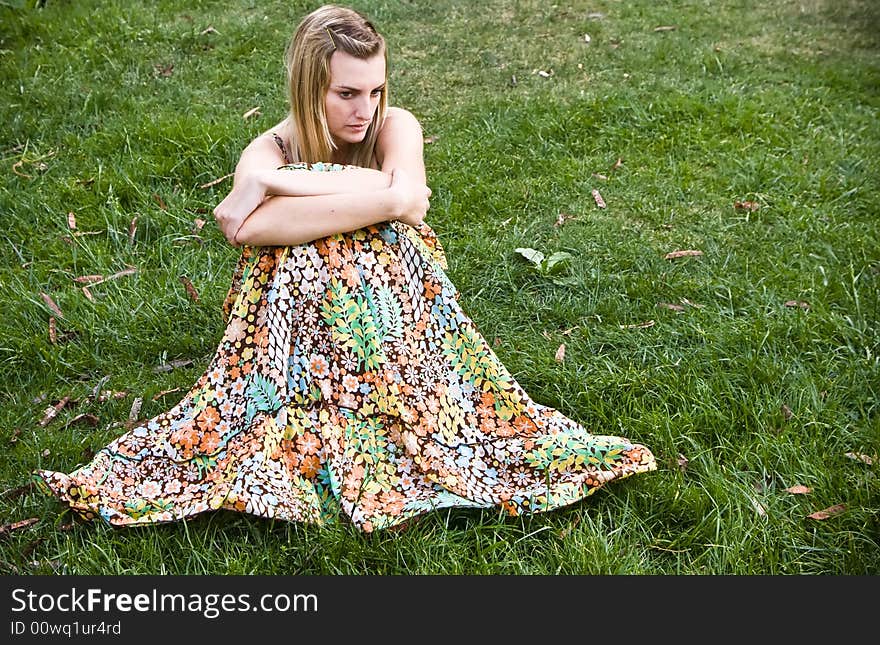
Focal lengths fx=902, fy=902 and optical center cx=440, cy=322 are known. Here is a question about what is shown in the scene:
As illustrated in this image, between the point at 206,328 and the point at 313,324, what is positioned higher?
the point at 313,324

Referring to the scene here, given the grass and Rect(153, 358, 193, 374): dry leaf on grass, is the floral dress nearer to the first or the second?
the grass

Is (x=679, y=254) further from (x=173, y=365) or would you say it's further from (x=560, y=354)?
(x=173, y=365)

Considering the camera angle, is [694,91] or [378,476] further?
[694,91]

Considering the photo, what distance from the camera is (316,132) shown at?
9.93 ft

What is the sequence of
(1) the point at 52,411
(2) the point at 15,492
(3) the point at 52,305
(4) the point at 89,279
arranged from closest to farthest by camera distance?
(2) the point at 15,492 → (1) the point at 52,411 → (3) the point at 52,305 → (4) the point at 89,279

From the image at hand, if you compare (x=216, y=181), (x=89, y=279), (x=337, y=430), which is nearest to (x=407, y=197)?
(x=337, y=430)

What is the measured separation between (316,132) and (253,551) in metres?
1.37

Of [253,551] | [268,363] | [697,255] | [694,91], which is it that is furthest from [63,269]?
[694,91]

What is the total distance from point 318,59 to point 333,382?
1.04m

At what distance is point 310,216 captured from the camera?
9.11ft

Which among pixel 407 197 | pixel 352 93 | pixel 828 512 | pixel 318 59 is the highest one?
pixel 318 59

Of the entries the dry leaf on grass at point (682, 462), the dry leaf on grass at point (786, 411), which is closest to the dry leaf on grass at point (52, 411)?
the dry leaf on grass at point (682, 462)

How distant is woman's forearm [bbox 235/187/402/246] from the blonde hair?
0.32m

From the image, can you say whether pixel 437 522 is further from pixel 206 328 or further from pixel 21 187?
pixel 21 187
